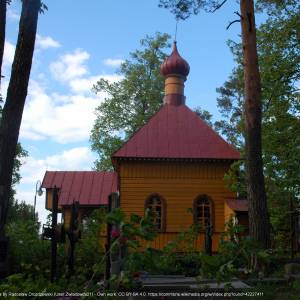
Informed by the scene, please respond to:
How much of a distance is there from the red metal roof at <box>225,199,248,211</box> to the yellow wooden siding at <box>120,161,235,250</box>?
70 cm

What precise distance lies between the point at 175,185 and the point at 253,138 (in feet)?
26.5

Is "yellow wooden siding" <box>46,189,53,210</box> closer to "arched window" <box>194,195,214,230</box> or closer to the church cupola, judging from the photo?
the church cupola

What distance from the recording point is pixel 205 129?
20.3m

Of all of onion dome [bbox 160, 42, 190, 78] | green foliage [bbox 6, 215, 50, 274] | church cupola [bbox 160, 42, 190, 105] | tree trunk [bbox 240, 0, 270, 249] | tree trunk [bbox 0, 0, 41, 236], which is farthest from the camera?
onion dome [bbox 160, 42, 190, 78]

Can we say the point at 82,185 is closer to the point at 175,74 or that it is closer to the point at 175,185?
the point at 175,185

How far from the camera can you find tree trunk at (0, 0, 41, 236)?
29.9 ft

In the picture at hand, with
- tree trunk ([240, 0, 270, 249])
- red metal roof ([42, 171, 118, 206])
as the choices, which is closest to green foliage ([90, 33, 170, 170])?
red metal roof ([42, 171, 118, 206])

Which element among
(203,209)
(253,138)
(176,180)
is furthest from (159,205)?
(253,138)

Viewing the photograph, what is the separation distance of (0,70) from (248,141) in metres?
5.82

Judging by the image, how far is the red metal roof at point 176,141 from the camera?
1891 cm

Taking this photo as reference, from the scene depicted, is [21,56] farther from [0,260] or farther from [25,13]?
[0,260]

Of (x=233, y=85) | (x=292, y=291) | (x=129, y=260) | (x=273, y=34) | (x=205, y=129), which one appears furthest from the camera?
(x=233, y=85)

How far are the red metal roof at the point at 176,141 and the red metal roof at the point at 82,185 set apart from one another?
14.0 feet

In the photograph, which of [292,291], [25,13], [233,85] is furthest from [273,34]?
[233,85]
